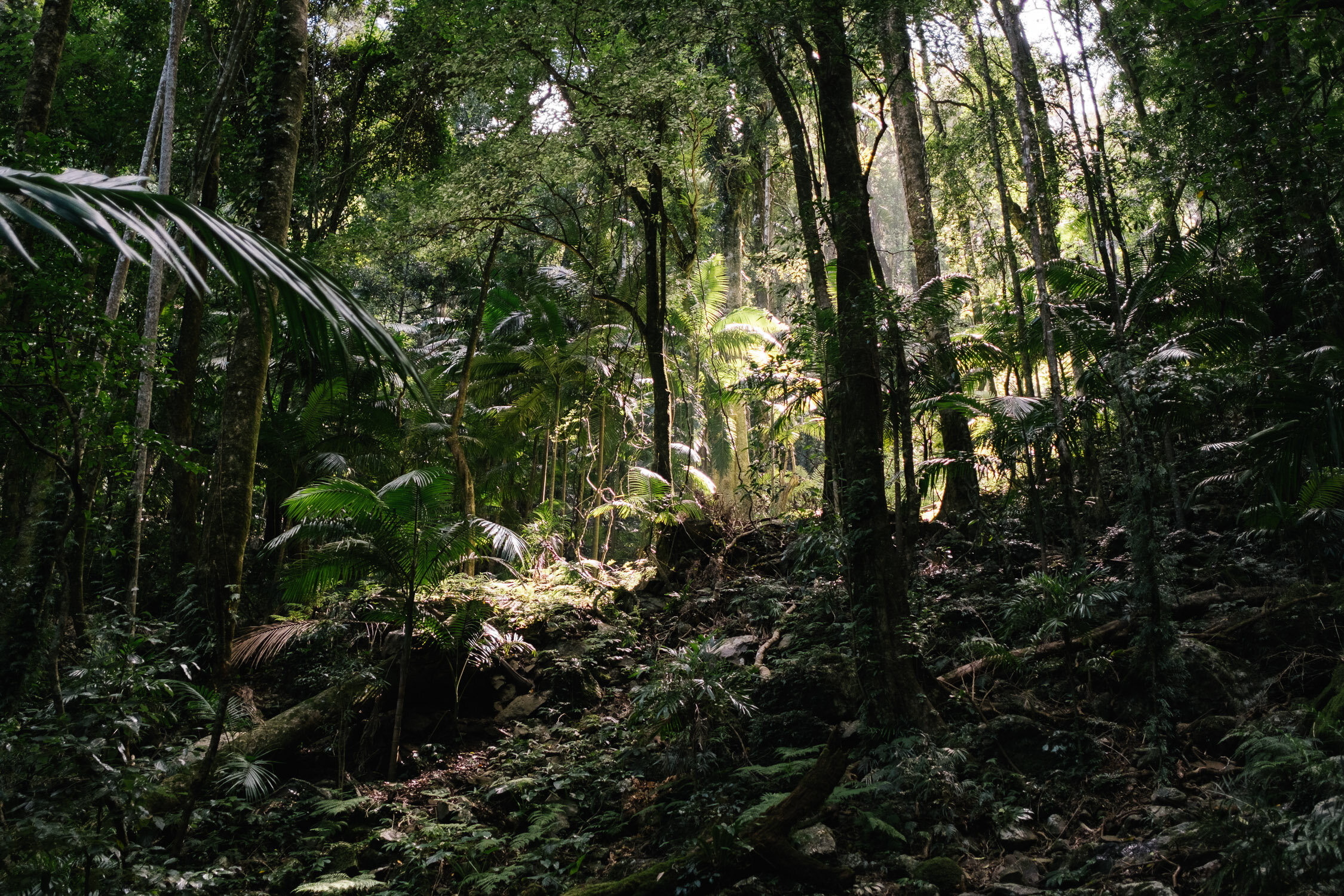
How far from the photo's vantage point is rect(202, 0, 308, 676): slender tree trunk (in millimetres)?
6965

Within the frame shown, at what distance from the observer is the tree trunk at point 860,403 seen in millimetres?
5727

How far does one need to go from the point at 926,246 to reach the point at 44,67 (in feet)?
31.3

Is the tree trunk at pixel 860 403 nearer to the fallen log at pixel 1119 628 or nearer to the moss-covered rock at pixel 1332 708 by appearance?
the fallen log at pixel 1119 628

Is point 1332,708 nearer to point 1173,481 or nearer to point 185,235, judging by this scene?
point 1173,481

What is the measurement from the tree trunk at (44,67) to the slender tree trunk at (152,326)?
1081mm

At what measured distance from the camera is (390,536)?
7184 millimetres

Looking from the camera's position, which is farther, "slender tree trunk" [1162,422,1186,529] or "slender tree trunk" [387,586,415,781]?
"slender tree trunk" [1162,422,1186,529]

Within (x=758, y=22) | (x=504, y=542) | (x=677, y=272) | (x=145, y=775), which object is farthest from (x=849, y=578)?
(x=677, y=272)

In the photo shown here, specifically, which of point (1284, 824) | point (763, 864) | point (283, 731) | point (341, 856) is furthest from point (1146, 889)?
→ point (283, 731)

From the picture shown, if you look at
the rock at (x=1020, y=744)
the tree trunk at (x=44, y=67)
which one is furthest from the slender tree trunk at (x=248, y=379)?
the rock at (x=1020, y=744)

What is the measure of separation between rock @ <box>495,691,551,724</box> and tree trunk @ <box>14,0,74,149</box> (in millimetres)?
6767

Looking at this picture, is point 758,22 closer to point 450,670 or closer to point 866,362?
point 866,362

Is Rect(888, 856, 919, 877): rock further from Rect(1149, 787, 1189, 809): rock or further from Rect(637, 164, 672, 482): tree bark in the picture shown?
Rect(637, 164, 672, 482): tree bark

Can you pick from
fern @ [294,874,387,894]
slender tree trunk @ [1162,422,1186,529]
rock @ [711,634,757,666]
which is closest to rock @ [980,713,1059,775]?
rock @ [711,634,757,666]
